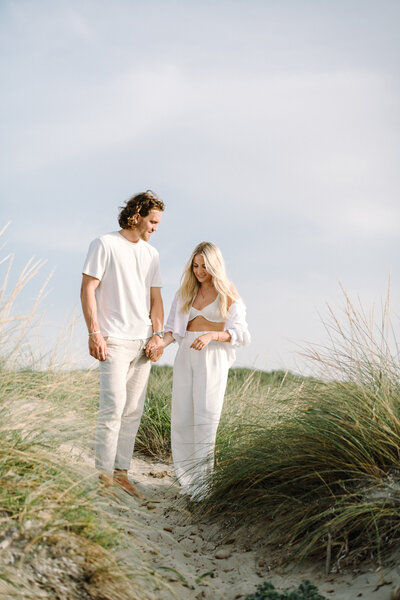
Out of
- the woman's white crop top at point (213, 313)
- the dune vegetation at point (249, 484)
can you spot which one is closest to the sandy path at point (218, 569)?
the dune vegetation at point (249, 484)

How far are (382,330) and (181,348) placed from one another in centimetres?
173

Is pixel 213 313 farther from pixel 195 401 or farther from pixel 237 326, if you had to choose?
pixel 195 401

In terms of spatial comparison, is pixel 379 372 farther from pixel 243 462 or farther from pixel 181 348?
pixel 181 348

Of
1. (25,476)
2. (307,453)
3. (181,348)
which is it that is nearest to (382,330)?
(307,453)

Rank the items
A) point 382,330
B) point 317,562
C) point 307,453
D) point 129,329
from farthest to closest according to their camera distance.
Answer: point 129,329
point 382,330
point 307,453
point 317,562

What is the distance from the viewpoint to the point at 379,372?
13.3 feet

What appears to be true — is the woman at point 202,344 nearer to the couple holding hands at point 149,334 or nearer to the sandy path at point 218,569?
the couple holding hands at point 149,334

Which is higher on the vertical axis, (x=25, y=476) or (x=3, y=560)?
(x=25, y=476)

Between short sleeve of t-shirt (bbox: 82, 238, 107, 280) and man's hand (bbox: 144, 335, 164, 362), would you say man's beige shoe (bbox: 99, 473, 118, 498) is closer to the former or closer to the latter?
man's hand (bbox: 144, 335, 164, 362)

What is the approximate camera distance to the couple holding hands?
455cm

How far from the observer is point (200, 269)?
496 cm

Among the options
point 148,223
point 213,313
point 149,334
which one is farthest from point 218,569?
point 148,223

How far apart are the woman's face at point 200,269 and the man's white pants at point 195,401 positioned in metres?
0.48

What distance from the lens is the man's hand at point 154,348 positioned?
4770mm
